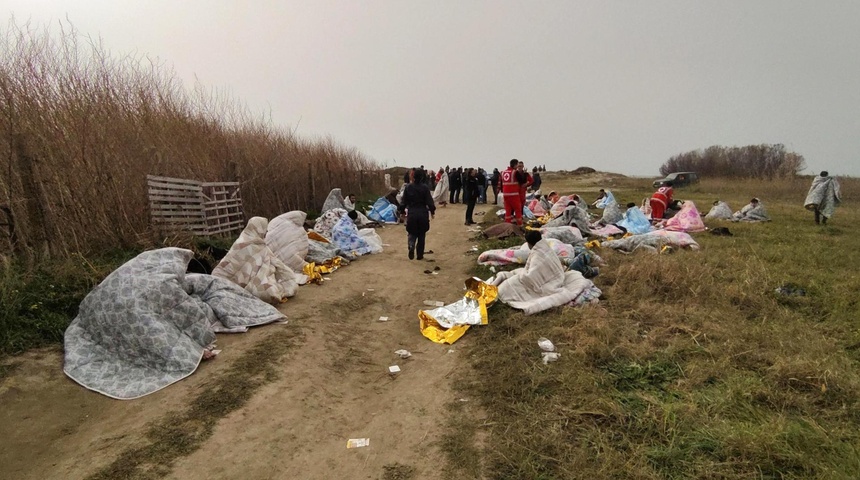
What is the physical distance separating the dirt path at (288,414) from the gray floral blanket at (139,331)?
0.13m

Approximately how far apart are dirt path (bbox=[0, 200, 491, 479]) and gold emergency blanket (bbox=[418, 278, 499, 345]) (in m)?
0.17

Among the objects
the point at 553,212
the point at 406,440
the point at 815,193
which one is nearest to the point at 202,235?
the point at 406,440

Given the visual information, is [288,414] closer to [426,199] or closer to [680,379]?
[680,379]

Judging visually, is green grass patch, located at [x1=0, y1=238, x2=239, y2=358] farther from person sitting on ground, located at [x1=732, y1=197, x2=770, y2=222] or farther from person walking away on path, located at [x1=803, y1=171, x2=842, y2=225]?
person walking away on path, located at [x1=803, y1=171, x2=842, y2=225]

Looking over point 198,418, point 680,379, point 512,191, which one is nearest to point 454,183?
point 512,191

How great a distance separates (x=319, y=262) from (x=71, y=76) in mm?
4813

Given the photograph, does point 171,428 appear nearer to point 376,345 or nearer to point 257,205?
point 376,345

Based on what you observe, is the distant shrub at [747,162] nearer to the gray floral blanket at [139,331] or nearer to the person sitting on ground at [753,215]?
the person sitting on ground at [753,215]

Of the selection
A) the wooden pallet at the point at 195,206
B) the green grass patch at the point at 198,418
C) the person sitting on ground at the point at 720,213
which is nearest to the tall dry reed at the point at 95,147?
the wooden pallet at the point at 195,206

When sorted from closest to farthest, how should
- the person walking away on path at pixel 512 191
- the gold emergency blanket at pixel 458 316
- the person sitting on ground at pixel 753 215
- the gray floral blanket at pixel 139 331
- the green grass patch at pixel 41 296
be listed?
1. the gray floral blanket at pixel 139 331
2. the green grass patch at pixel 41 296
3. the gold emergency blanket at pixel 458 316
4. the person walking away on path at pixel 512 191
5. the person sitting on ground at pixel 753 215

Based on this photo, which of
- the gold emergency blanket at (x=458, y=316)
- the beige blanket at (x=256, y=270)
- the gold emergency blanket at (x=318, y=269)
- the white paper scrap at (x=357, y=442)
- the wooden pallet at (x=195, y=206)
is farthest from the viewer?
the wooden pallet at (x=195, y=206)

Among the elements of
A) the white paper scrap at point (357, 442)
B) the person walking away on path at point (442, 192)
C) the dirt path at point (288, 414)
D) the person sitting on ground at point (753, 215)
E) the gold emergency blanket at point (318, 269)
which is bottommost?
the white paper scrap at point (357, 442)

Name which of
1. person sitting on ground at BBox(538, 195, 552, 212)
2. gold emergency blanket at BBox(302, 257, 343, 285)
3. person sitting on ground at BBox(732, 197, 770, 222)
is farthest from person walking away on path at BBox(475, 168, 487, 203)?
gold emergency blanket at BBox(302, 257, 343, 285)

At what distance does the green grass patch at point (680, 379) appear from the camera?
8.81 feet
